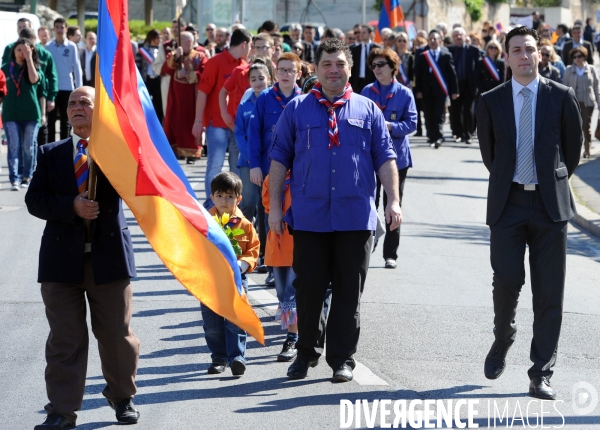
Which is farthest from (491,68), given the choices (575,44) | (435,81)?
(575,44)

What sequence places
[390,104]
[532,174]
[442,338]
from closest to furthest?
[532,174]
[442,338]
[390,104]

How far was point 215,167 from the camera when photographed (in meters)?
12.6

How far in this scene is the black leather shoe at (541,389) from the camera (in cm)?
684

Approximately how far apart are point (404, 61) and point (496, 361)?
17.8m

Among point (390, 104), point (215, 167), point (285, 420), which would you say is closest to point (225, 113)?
point (215, 167)

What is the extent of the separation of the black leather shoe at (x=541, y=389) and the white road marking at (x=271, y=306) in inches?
34.0

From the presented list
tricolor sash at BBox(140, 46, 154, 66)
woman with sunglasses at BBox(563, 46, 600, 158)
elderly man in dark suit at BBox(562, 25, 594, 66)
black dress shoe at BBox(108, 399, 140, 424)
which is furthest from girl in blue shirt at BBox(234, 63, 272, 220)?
elderly man in dark suit at BBox(562, 25, 594, 66)

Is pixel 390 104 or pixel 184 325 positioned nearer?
pixel 184 325

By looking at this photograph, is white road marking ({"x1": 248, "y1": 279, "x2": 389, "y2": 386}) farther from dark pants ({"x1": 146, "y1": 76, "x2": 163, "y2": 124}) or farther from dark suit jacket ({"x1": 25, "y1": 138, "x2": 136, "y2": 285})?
dark pants ({"x1": 146, "y1": 76, "x2": 163, "y2": 124})

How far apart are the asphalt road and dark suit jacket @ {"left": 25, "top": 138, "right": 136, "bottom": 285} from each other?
687 millimetres

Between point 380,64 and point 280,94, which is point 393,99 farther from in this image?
point 280,94

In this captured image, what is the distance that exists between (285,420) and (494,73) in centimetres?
1907

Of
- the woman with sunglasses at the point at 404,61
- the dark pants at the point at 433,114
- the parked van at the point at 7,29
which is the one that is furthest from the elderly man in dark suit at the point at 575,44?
the parked van at the point at 7,29

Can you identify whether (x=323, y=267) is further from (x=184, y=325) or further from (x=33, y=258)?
(x=33, y=258)
